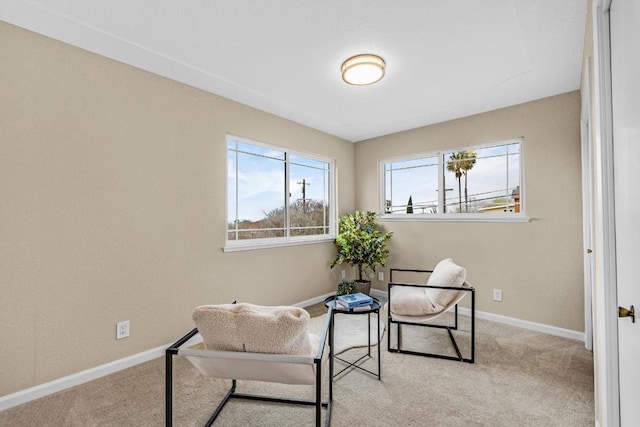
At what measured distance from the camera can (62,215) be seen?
206cm

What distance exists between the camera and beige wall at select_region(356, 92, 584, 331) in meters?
2.87

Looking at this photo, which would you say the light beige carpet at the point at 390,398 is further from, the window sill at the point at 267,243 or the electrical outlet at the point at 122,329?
the window sill at the point at 267,243

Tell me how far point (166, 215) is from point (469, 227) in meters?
3.28

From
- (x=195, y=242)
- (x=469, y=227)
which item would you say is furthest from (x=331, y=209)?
(x=195, y=242)

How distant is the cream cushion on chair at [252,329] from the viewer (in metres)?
1.37

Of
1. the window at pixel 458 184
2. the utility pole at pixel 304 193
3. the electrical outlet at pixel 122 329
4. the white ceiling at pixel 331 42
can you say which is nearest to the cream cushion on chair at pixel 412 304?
the window at pixel 458 184

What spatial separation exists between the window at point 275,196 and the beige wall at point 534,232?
1.55 metres

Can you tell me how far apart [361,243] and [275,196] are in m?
1.32

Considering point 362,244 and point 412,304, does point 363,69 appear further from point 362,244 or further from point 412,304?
point 362,244

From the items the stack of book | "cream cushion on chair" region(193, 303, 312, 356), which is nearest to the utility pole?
the stack of book

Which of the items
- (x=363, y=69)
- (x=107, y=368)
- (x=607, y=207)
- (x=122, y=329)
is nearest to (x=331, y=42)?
(x=363, y=69)

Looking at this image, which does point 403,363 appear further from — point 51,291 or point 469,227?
point 51,291

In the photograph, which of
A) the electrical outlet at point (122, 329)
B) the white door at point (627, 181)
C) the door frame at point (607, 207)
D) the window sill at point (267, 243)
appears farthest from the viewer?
the window sill at point (267, 243)

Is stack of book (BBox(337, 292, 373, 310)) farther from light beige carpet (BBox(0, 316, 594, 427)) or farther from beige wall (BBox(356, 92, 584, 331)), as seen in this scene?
beige wall (BBox(356, 92, 584, 331))
